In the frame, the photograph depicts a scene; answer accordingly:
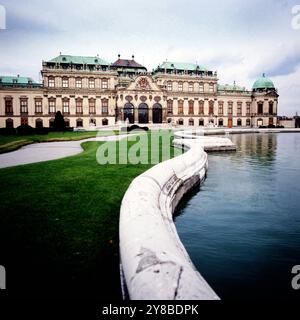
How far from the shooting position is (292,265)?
5469 millimetres

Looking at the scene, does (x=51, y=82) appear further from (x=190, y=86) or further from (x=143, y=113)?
(x=190, y=86)

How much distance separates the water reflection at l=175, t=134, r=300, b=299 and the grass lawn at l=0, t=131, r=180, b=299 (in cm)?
179

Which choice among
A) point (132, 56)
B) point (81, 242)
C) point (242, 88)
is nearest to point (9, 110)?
point (132, 56)

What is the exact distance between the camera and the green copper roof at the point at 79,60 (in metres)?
70.6

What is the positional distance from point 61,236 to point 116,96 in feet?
224

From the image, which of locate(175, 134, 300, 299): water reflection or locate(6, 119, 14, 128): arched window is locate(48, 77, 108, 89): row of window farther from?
locate(175, 134, 300, 299): water reflection

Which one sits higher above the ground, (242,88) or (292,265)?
(242,88)

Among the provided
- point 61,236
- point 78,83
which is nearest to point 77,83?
Answer: point 78,83

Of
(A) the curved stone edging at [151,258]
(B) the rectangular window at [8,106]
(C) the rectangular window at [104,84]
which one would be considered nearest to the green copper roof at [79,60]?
(C) the rectangular window at [104,84]

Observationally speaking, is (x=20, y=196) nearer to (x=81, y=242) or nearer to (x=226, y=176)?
(x=81, y=242)

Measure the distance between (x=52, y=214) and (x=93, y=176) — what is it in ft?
13.1

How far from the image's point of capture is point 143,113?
71625 millimetres

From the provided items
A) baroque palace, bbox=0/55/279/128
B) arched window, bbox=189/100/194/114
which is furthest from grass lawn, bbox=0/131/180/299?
arched window, bbox=189/100/194/114

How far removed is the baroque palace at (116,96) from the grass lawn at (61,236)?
56002 mm
